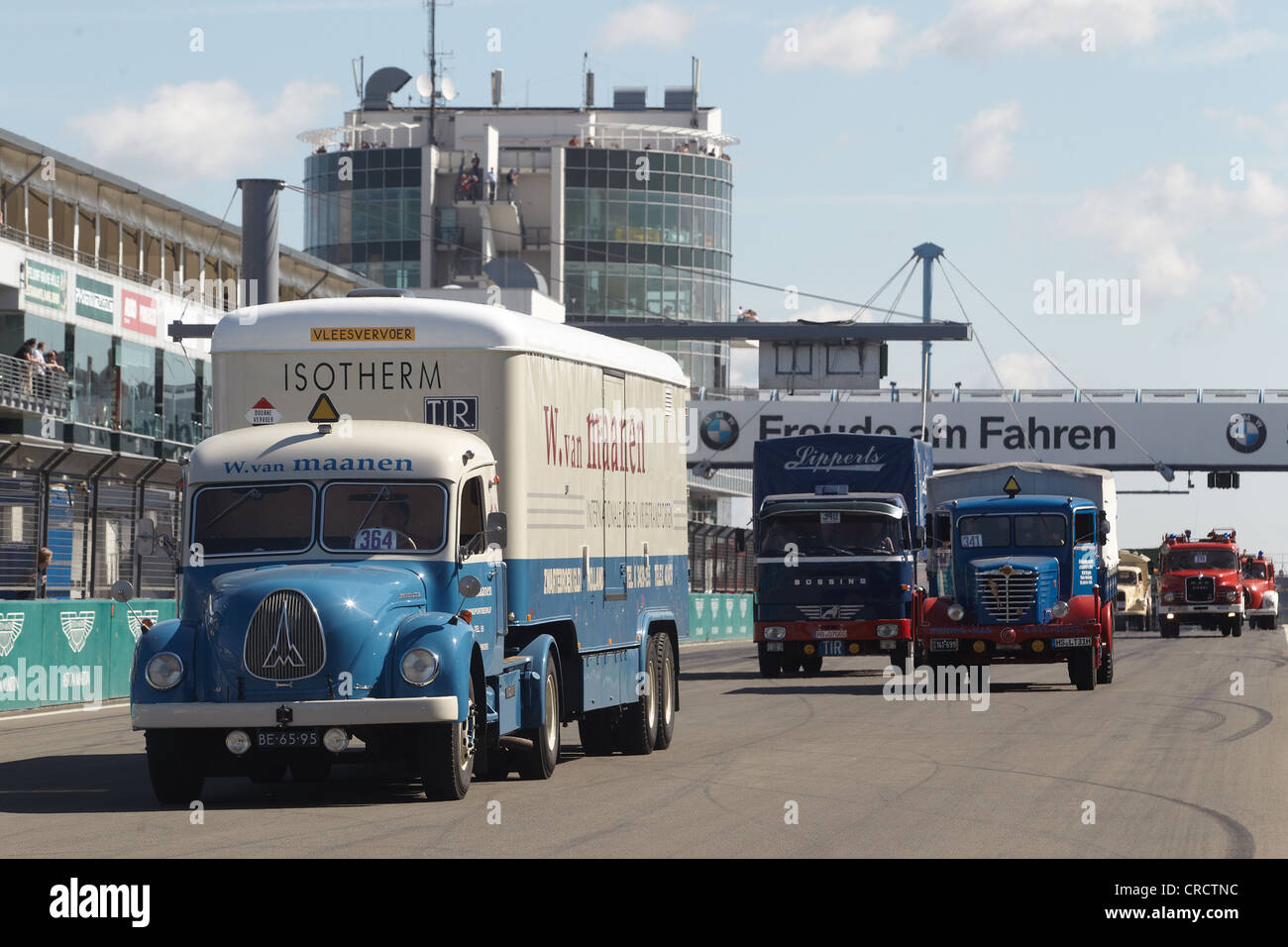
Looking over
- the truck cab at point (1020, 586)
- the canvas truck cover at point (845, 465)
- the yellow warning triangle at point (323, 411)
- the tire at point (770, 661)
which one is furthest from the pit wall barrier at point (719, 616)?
the yellow warning triangle at point (323, 411)

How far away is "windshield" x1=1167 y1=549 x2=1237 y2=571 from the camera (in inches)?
2347

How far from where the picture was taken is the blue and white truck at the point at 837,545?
1264 inches

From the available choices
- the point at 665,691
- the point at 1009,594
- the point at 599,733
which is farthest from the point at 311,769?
the point at 1009,594

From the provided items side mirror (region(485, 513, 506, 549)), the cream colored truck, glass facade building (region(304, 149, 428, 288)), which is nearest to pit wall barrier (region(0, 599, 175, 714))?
side mirror (region(485, 513, 506, 549))

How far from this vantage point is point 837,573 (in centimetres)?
3216

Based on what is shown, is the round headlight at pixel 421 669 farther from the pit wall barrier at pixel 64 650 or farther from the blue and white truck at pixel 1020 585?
the blue and white truck at pixel 1020 585

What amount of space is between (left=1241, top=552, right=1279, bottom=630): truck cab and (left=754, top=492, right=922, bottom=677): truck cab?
114 feet

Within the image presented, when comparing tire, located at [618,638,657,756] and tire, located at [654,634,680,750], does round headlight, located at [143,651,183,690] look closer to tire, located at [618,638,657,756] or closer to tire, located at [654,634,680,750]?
tire, located at [618,638,657,756]

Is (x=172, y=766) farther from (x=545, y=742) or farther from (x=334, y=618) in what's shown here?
(x=545, y=742)

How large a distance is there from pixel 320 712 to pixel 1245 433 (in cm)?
6761

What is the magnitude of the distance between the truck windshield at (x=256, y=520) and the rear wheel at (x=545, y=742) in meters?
2.23
